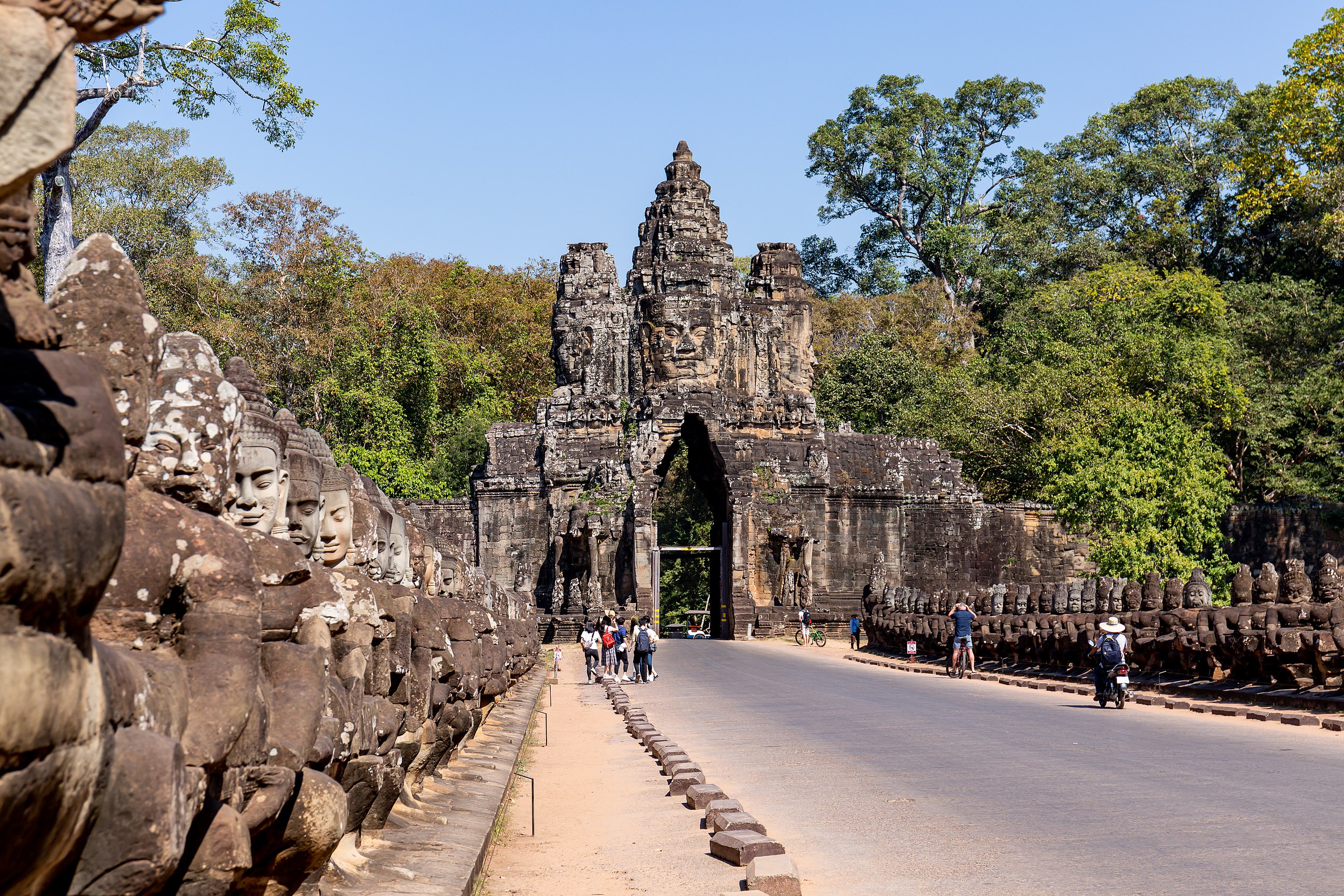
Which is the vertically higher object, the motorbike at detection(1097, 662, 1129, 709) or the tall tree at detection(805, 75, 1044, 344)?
the tall tree at detection(805, 75, 1044, 344)

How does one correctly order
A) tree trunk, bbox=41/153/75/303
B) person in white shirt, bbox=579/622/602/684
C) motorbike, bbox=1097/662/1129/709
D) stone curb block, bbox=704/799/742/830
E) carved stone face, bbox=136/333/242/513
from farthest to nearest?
person in white shirt, bbox=579/622/602/684, tree trunk, bbox=41/153/75/303, motorbike, bbox=1097/662/1129/709, stone curb block, bbox=704/799/742/830, carved stone face, bbox=136/333/242/513

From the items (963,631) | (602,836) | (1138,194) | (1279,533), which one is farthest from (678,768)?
(1138,194)

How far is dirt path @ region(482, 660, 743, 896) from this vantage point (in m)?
7.47

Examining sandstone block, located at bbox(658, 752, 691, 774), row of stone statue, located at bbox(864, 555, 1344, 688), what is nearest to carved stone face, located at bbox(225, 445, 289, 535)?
sandstone block, located at bbox(658, 752, 691, 774)

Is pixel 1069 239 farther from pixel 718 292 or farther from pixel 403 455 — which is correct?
pixel 403 455

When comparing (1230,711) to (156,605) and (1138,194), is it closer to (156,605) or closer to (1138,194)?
(156,605)

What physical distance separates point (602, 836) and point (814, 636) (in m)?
32.0

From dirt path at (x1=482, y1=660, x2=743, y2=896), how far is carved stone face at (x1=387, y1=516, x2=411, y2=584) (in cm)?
178

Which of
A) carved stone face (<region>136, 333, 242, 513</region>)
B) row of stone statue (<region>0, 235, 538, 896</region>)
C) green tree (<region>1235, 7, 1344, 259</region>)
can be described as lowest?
row of stone statue (<region>0, 235, 538, 896</region>)

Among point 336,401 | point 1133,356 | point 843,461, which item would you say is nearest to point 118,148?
point 336,401

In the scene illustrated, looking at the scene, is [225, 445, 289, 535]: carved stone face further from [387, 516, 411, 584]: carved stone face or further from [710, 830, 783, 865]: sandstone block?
[710, 830, 783, 865]: sandstone block

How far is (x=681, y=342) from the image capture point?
160ft

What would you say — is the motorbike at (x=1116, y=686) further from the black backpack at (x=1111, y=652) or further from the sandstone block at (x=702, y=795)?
the sandstone block at (x=702, y=795)

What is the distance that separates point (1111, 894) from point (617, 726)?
1143 cm
